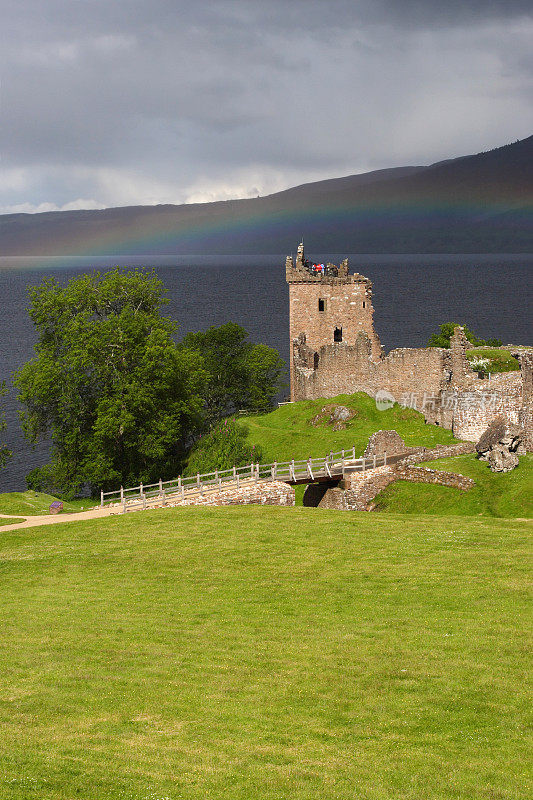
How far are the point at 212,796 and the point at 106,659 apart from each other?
734 centimetres

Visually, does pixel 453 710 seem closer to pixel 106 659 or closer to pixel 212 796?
pixel 212 796

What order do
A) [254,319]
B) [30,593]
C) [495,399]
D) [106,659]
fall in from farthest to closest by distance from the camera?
[254,319], [495,399], [30,593], [106,659]

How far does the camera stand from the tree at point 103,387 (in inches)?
2250

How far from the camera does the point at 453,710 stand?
16234 mm

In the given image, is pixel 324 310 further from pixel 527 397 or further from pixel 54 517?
pixel 54 517

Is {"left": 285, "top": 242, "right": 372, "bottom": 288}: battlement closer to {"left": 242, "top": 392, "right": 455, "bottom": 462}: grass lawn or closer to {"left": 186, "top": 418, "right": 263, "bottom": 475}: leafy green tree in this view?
{"left": 242, "top": 392, "right": 455, "bottom": 462}: grass lawn

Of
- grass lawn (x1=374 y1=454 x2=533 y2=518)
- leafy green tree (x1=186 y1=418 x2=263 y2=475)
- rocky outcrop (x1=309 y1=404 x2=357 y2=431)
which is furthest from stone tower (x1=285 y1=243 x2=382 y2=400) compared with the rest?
grass lawn (x1=374 y1=454 x2=533 y2=518)

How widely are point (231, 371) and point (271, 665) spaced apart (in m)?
66.0

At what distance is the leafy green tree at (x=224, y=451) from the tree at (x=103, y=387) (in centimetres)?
227

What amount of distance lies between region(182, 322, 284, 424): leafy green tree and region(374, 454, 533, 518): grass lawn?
43257 millimetres

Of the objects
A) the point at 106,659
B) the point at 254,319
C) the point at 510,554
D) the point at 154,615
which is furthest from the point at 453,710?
the point at 254,319

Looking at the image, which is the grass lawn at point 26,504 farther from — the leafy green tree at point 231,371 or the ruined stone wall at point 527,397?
the leafy green tree at point 231,371

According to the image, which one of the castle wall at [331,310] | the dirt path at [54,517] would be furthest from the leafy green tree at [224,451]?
the dirt path at [54,517]

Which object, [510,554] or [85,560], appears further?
[85,560]
